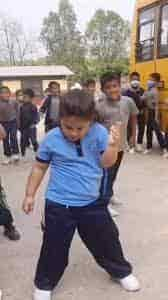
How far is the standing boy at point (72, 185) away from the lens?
2.58m

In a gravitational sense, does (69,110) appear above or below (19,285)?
above

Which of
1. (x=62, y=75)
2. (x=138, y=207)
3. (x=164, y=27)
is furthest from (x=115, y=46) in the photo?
(x=138, y=207)

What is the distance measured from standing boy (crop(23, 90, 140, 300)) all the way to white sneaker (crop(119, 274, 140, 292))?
0.62ft

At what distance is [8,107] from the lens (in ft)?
24.6

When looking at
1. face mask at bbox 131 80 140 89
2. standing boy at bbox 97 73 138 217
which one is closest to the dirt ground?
standing boy at bbox 97 73 138 217

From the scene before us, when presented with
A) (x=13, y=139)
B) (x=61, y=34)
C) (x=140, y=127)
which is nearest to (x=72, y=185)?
(x=13, y=139)

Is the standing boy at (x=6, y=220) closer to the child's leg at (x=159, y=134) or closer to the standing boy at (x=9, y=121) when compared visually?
the standing boy at (x=9, y=121)

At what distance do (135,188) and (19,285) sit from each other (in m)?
2.82

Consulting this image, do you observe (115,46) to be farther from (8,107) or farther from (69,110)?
(69,110)

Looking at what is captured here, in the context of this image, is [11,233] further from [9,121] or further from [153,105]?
[153,105]

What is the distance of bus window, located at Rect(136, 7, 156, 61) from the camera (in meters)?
8.11

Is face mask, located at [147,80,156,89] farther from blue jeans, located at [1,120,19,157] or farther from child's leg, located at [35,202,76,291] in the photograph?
child's leg, located at [35,202,76,291]

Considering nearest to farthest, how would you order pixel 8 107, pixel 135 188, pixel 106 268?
pixel 106 268 < pixel 135 188 < pixel 8 107

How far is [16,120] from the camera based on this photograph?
7.75 metres
